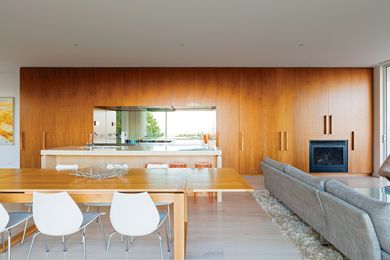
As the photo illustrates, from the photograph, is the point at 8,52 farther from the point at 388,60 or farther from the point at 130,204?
the point at 388,60

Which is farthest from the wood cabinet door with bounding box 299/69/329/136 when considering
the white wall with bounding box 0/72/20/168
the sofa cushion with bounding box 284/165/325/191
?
the white wall with bounding box 0/72/20/168

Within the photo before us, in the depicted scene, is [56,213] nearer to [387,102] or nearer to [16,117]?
[16,117]

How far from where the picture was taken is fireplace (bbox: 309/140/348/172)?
7.08 metres

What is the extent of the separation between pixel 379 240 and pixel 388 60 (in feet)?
18.6

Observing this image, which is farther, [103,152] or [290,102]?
[290,102]

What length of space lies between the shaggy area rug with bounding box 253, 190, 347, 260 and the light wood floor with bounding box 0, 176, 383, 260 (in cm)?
9

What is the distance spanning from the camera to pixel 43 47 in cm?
542

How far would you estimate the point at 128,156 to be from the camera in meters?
5.07

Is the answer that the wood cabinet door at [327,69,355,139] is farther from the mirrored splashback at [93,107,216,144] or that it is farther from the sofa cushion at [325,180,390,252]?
the sofa cushion at [325,180,390,252]

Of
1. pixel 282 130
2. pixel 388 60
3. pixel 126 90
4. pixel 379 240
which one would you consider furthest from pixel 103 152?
pixel 388 60

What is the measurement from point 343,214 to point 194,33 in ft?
Result: 11.0

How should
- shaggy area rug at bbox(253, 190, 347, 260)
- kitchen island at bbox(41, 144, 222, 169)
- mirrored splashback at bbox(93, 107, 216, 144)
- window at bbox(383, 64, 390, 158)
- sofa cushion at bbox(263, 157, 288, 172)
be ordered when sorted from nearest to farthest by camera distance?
shaggy area rug at bbox(253, 190, 347, 260) < sofa cushion at bbox(263, 157, 288, 172) < kitchen island at bbox(41, 144, 222, 169) < window at bbox(383, 64, 390, 158) < mirrored splashback at bbox(93, 107, 216, 144)

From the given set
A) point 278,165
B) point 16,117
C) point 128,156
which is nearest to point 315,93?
point 278,165

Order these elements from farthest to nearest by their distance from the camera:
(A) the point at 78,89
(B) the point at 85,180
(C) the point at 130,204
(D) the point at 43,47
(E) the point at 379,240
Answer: (A) the point at 78,89
(D) the point at 43,47
(B) the point at 85,180
(C) the point at 130,204
(E) the point at 379,240
